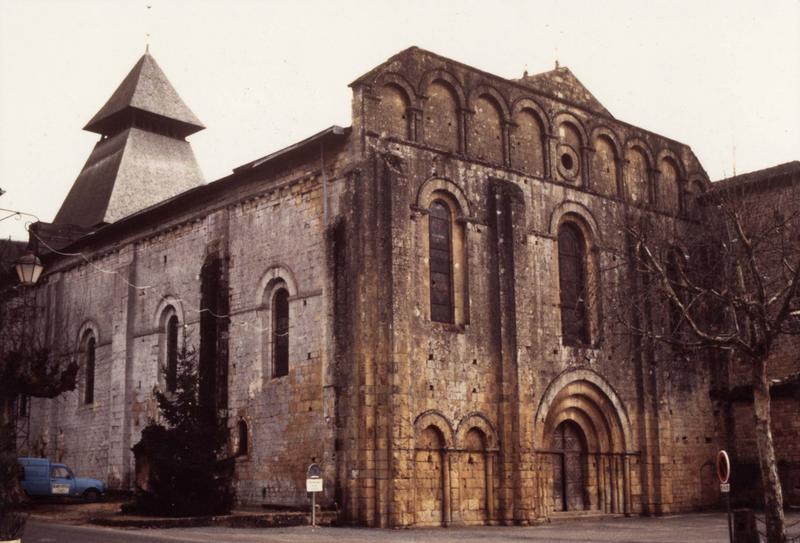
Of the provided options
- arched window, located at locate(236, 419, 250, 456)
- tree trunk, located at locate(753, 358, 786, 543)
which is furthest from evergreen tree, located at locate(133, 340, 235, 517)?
tree trunk, located at locate(753, 358, 786, 543)

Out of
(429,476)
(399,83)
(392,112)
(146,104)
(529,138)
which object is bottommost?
(429,476)

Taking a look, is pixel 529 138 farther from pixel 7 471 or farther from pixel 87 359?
pixel 7 471

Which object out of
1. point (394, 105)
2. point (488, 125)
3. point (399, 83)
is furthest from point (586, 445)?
point (399, 83)

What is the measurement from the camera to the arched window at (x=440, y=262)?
24078 mm

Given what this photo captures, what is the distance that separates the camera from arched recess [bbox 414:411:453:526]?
22.3 m

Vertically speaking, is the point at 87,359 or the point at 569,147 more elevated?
the point at 569,147

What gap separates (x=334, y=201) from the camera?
76.8ft

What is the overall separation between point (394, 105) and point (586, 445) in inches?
423

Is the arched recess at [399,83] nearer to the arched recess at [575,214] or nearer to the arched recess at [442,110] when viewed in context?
the arched recess at [442,110]

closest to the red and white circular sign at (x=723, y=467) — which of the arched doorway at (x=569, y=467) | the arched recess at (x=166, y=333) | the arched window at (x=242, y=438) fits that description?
the arched doorway at (x=569, y=467)

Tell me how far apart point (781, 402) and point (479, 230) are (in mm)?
11193

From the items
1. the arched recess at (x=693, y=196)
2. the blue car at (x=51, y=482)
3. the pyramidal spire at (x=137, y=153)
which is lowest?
the blue car at (x=51, y=482)

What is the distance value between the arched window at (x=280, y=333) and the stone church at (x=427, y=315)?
0.17 feet

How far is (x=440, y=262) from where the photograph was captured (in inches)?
957
